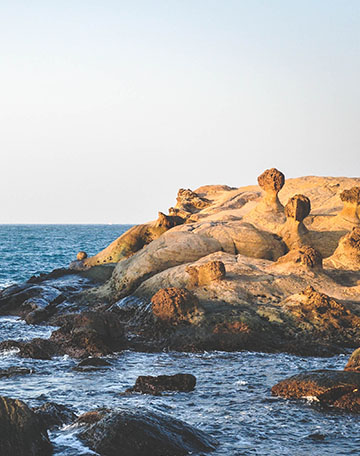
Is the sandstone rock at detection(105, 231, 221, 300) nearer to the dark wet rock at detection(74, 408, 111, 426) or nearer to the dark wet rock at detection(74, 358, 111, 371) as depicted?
the dark wet rock at detection(74, 358, 111, 371)

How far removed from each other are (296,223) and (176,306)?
695cm

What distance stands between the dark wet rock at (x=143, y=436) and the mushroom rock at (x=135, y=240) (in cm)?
1927

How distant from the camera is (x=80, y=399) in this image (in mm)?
10094

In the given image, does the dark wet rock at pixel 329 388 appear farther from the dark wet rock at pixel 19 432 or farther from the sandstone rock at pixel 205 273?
the sandstone rock at pixel 205 273

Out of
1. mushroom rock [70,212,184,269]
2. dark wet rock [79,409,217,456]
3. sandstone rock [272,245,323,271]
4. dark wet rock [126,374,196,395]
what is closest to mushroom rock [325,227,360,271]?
sandstone rock [272,245,323,271]

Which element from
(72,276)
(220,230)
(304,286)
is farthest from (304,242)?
(72,276)

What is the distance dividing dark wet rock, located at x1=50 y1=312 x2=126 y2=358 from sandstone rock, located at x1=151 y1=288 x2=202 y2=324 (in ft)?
3.77

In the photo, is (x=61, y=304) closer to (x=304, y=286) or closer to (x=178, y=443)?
(x=304, y=286)

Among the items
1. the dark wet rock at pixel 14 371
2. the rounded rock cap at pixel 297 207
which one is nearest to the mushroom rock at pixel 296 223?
the rounded rock cap at pixel 297 207

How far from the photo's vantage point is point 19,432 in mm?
6965

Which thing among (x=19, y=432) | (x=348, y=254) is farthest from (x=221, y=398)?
(x=348, y=254)

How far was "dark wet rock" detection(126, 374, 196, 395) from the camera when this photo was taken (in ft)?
34.4

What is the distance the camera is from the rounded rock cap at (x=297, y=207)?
19.8 meters

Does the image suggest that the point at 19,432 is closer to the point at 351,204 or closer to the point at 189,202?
the point at 351,204
